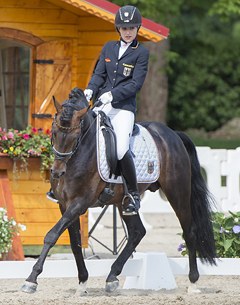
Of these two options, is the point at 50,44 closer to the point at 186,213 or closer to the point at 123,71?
the point at 123,71

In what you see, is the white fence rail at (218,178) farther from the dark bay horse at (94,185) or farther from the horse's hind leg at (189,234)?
the horse's hind leg at (189,234)

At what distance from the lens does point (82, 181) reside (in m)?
8.62

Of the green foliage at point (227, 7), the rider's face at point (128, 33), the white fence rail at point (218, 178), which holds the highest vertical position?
the green foliage at point (227, 7)

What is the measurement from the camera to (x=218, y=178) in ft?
52.3

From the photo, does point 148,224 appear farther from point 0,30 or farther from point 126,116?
point 126,116

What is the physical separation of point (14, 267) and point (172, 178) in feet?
5.20

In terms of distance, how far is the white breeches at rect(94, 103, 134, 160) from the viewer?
8852mm

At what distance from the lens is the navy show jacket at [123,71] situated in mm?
9031

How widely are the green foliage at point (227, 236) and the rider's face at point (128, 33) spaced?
2.11 metres

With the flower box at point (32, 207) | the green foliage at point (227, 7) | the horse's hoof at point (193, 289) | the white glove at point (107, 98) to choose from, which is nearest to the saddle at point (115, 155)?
the white glove at point (107, 98)

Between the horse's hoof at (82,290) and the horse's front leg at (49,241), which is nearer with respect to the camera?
the horse's front leg at (49,241)

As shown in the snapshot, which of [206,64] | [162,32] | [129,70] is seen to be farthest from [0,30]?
[206,64]

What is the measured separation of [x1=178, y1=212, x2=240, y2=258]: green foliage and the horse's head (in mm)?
2293

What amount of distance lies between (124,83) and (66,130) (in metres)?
0.94
